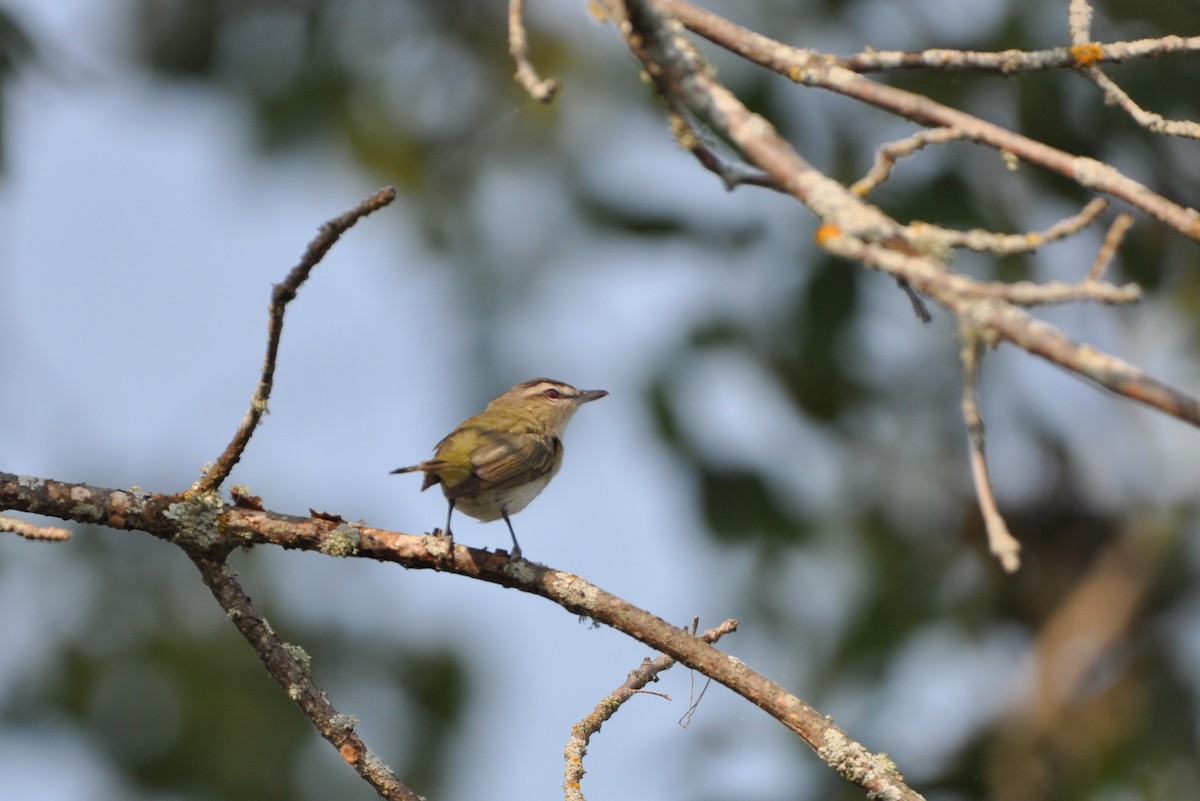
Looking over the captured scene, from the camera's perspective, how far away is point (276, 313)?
2.86m

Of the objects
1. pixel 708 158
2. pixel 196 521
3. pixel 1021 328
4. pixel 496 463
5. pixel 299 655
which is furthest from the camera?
pixel 496 463

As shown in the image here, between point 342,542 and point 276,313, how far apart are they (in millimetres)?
742

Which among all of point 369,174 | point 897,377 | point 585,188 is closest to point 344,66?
point 369,174

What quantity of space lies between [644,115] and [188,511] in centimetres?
701

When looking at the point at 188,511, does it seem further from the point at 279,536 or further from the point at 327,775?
the point at 327,775

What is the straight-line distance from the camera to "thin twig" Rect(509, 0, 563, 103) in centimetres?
266

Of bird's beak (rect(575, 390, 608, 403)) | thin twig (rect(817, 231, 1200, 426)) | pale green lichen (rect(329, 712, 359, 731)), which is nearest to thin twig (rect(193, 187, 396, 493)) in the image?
pale green lichen (rect(329, 712, 359, 731))

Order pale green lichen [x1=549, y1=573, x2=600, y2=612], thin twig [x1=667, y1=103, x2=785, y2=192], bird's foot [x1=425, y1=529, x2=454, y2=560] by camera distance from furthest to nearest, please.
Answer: bird's foot [x1=425, y1=529, x2=454, y2=560], pale green lichen [x1=549, y1=573, x2=600, y2=612], thin twig [x1=667, y1=103, x2=785, y2=192]

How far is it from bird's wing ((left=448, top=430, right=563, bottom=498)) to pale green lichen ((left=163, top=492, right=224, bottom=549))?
60.9 inches

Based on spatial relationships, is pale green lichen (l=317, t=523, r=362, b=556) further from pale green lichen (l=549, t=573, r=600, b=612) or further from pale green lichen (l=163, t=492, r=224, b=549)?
pale green lichen (l=549, t=573, r=600, b=612)

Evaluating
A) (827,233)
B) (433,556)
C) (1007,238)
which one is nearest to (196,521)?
(433,556)

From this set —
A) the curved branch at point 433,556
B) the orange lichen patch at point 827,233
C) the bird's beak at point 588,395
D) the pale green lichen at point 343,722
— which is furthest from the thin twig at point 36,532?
the bird's beak at point 588,395

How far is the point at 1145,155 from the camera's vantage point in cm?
853

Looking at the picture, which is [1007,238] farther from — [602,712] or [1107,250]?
[602,712]
